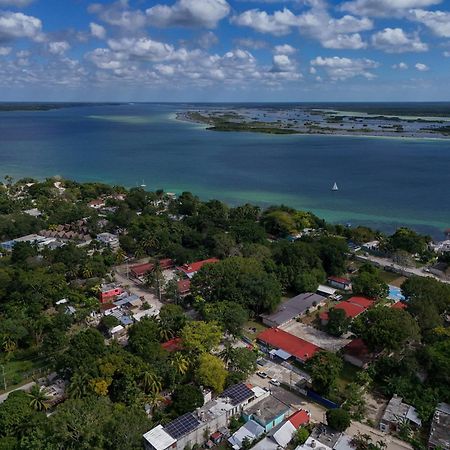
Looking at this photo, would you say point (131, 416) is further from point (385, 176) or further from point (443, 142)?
point (443, 142)

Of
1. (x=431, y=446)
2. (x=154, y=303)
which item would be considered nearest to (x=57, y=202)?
(x=154, y=303)

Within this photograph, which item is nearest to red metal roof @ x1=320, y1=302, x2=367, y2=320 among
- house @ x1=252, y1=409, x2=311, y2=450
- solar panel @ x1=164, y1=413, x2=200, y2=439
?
house @ x1=252, y1=409, x2=311, y2=450

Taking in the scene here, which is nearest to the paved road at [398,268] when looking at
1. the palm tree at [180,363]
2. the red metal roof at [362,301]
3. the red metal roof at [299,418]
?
the red metal roof at [362,301]

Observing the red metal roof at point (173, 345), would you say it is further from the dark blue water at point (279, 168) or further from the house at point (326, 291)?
the dark blue water at point (279, 168)

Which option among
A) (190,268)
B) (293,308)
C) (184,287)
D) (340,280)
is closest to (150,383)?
(184,287)

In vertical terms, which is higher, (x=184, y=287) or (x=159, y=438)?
(x=184, y=287)

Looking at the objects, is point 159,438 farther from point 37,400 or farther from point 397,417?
point 397,417
